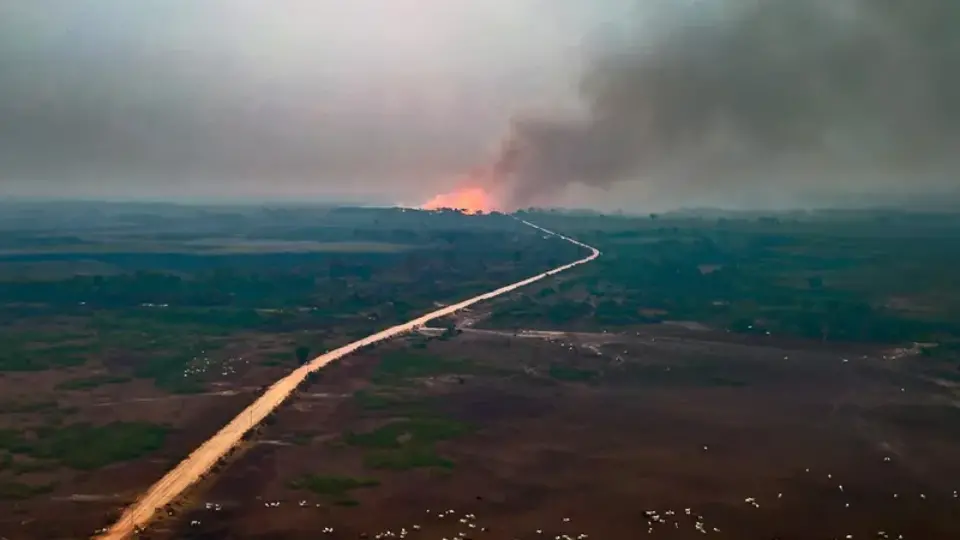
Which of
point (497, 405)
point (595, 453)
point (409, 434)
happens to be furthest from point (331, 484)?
point (497, 405)

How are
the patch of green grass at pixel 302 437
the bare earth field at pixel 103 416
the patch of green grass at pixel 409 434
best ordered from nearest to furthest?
the bare earth field at pixel 103 416 < the patch of green grass at pixel 302 437 < the patch of green grass at pixel 409 434

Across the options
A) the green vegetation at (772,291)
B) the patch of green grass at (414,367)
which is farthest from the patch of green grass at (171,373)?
the green vegetation at (772,291)

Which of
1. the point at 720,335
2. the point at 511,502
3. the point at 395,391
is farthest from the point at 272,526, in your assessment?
the point at 720,335

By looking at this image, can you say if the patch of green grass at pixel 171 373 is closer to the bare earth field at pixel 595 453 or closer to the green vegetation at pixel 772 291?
the bare earth field at pixel 595 453

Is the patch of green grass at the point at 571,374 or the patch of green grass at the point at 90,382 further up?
the patch of green grass at the point at 571,374

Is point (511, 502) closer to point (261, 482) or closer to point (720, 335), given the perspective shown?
point (261, 482)

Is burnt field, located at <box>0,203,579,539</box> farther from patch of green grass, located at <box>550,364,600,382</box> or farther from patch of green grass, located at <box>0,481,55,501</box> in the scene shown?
patch of green grass, located at <box>550,364,600,382</box>

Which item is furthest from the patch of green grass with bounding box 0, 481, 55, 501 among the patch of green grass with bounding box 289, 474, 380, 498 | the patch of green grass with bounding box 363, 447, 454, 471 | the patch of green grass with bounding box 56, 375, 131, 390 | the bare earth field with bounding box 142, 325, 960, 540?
the patch of green grass with bounding box 56, 375, 131, 390
